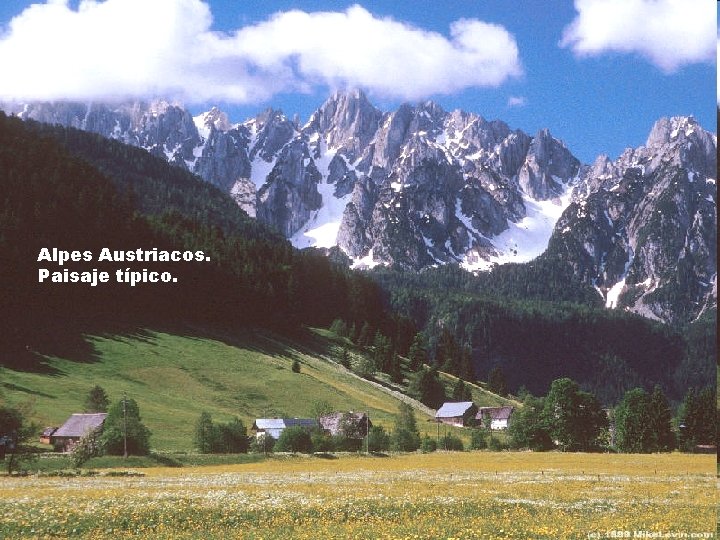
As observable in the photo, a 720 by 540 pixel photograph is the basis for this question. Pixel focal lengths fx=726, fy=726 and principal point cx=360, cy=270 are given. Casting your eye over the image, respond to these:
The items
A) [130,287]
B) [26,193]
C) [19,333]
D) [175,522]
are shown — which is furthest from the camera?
[26,193]

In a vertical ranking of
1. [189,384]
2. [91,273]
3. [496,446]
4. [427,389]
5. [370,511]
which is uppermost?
[91,273]

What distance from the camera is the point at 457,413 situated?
509ft

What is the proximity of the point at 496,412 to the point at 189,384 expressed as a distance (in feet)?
242

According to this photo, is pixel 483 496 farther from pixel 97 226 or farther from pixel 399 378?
pixel 97 226

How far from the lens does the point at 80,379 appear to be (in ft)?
376

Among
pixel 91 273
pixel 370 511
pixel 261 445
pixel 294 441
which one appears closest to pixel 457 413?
pixel 294 441

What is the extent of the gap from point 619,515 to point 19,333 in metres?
122

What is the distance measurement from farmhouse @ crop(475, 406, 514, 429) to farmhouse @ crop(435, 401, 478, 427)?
2977mm

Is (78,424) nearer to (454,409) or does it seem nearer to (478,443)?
(478,443)

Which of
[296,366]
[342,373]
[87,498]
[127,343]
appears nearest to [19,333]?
[127,343]

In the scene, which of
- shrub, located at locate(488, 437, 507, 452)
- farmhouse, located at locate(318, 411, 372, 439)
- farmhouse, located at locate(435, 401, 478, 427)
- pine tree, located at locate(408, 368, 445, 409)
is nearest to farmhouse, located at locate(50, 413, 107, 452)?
farmhouse, located at locate(318, 411, 372, 439)

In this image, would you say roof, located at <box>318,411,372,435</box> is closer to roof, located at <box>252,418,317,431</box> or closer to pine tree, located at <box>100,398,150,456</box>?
roof, located at <box>252,418,317,431</box>

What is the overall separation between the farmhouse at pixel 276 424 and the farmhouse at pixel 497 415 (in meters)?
56.7

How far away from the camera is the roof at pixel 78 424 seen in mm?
86188
